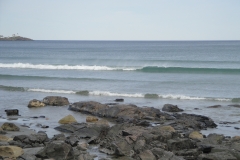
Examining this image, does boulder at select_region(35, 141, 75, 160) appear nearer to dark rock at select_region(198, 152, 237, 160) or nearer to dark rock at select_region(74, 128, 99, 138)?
dark rock at select_region(74, 128, 99, 138)

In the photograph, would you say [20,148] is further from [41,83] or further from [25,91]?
[41,83]

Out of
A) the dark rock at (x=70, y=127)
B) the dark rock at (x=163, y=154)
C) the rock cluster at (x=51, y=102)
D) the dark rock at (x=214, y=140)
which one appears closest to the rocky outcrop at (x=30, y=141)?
the dark rock at (x=70, y=127)

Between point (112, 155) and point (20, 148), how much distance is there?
2.97 metres

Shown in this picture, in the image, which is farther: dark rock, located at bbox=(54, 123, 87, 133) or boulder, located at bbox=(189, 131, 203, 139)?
dark rock, located at bbox=(54, 123, 87, 133)

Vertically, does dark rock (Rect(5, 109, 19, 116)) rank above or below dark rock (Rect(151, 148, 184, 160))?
below

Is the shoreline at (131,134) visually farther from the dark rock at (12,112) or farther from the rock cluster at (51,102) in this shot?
the rock cluster at (51,102)

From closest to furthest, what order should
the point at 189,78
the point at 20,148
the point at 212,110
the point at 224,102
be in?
1. the point at 20,148
2. the point at 212,110
3. the point at 224,102
4. the point at 189,78

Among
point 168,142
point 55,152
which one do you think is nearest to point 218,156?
point 168,142

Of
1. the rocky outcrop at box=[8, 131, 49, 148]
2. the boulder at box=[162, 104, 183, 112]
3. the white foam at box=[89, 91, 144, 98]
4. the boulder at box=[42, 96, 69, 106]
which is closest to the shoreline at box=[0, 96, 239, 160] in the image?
the rocky outcrop at box=[8, 131, 49, 148]

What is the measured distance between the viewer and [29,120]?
18484mm

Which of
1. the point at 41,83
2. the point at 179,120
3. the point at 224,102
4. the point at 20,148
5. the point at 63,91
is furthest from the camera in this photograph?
the point at 41,83

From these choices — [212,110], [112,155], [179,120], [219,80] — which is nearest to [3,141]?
[112,155]

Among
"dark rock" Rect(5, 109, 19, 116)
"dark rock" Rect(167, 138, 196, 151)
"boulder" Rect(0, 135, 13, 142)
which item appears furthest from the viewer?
"dark rock" Rect(5, 109, 19, 116)

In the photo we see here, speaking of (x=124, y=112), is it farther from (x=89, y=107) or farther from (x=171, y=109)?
(x=171, y=109)
